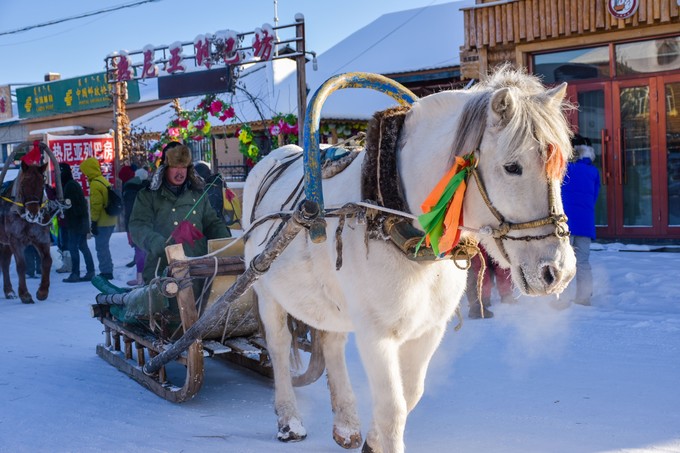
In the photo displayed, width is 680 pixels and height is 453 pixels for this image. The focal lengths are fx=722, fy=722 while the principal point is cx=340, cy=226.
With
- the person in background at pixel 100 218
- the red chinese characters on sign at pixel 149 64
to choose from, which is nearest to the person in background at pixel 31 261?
the person in background at pixel 100 218

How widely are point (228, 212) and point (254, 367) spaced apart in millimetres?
4491

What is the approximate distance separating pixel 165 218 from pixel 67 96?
25570mm

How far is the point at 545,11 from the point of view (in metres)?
11.0

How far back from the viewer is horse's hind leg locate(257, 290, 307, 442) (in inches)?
169

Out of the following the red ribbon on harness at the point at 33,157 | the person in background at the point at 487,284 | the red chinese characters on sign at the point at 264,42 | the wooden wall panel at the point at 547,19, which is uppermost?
the red chinese characters on sign at the point at 264,42

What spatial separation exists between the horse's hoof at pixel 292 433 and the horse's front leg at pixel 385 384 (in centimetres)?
108

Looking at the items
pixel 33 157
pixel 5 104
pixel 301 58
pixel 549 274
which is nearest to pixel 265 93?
pixel 301 58

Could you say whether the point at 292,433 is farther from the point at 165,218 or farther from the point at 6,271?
the point at 6,271

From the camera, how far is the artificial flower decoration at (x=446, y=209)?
2766 mm

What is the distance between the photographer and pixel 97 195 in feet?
39.9

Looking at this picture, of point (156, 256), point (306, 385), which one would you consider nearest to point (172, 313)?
point (156, 256)

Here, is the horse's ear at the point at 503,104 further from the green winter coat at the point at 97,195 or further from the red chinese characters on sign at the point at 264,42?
the red chinese characters on sign at the point at 264,42

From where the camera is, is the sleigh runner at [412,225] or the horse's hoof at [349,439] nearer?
the sleigh runner at [412,225]

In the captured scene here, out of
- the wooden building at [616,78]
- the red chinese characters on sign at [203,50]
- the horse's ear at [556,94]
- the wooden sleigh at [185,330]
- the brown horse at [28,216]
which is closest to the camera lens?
the horse's ear at [556,94]
